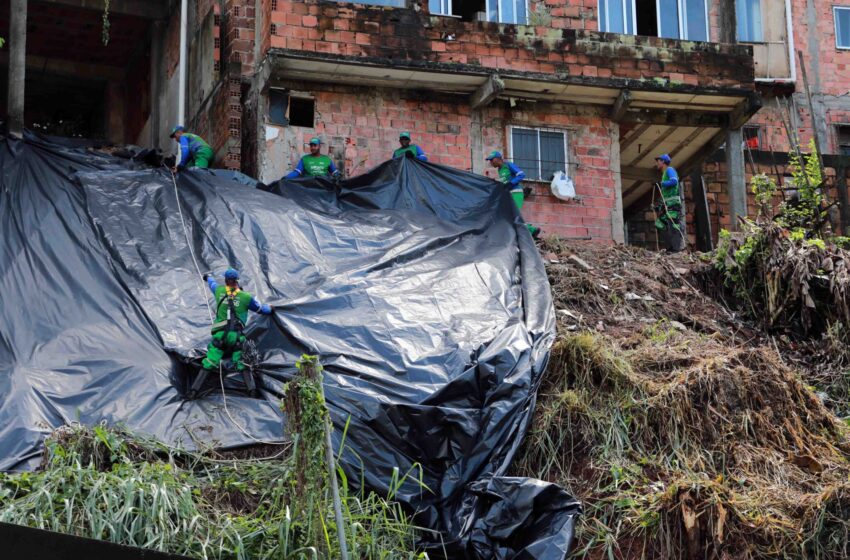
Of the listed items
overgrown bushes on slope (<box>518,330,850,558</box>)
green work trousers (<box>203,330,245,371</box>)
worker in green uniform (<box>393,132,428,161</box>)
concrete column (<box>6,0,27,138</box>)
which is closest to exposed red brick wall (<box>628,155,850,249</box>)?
worker in green uniform (<box>393,132,428,161</box>)

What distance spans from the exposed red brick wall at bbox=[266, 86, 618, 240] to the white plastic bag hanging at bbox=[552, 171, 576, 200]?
0.16m

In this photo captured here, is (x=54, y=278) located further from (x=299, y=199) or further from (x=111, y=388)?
(x=299, y=199)

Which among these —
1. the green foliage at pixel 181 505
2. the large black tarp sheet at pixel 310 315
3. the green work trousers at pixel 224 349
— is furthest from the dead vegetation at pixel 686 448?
the green work trousers at pixel 224 349

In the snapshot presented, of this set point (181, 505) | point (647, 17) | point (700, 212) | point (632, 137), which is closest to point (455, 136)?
point (632, 137)

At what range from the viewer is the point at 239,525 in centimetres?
878

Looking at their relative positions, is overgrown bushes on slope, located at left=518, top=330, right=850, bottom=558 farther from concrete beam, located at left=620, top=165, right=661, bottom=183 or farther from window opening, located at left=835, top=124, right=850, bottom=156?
window opening, located at left=835, top=124, right=850, bottom=156

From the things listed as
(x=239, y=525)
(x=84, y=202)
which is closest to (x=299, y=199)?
(x=84, y=202)

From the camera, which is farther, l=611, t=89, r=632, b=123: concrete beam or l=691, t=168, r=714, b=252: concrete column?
l=691, t=168, r=714, b=252: concrete column

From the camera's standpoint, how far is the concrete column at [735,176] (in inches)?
661

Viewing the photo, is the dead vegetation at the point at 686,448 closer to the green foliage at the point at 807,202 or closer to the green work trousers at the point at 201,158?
the green foliage at the point at 807,202

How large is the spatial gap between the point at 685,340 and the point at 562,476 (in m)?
2.40

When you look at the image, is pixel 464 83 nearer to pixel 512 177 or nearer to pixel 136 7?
pixel 512 177

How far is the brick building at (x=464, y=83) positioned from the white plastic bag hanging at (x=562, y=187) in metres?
0.18

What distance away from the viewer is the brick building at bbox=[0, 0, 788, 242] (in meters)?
15.3
